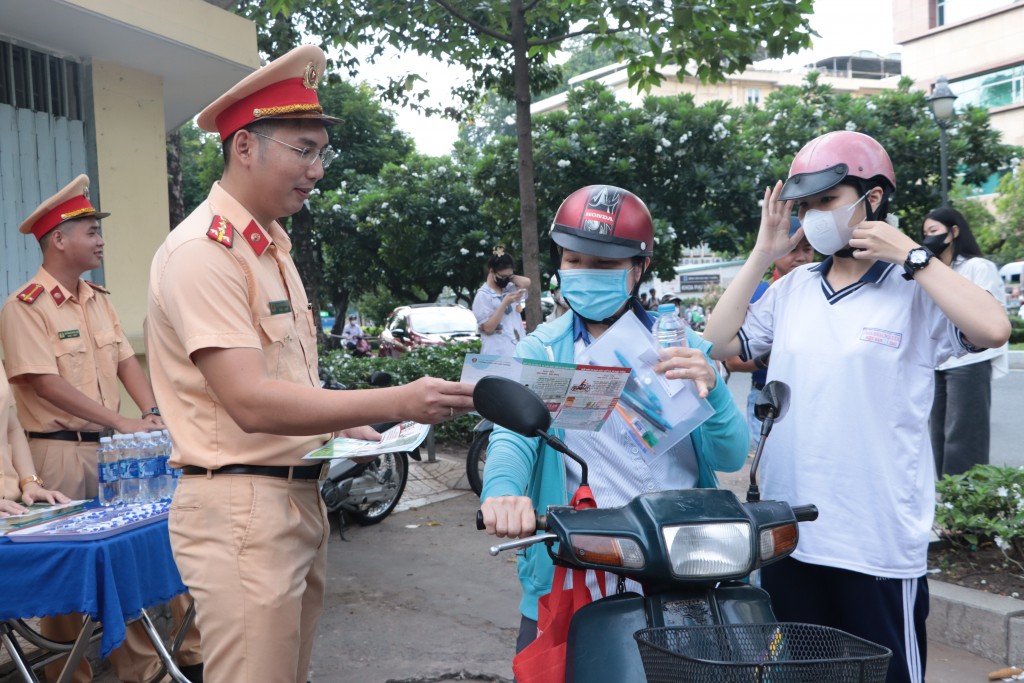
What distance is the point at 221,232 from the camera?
2.30 metres

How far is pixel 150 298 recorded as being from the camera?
2332 mm

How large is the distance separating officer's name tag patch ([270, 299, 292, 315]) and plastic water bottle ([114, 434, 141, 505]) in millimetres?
1613

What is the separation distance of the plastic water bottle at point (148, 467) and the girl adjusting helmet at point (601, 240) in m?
2.16

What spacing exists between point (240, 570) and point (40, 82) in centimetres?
464

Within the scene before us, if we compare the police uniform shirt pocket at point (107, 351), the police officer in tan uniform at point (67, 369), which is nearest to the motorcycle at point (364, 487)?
the police uniform shirt pocket at point (107, 351)

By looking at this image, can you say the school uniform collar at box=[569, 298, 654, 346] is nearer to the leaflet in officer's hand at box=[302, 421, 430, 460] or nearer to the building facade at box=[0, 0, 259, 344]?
the leaflet in officer's hand at box=[302, 421, 430, 460]

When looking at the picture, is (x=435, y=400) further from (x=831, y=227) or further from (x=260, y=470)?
(x=831, y=227)

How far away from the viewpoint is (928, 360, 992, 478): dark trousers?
6.24 m

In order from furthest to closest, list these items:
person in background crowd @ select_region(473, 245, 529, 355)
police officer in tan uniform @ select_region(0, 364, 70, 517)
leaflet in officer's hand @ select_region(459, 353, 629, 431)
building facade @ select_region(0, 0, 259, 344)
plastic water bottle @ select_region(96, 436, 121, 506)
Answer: person in background crowd @ select_region(473, 245, 529, 355) < building facade @ select_region(0, 0, 259, 344) < plastic water bottle @ select_region(96, 436, 121, 506) < police officer in tan uniform @ select_region(0, 364, 70, 517) < leaflet in officer's hand @ select_region(459, 353, 629, 431)

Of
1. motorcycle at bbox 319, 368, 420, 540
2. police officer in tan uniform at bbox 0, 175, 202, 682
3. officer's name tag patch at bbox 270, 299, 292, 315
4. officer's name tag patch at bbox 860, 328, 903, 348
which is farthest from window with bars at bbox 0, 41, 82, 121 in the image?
officer's name tag patch at bbox 860, 328, 903, 348

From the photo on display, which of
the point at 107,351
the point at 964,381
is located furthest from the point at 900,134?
the point at 107,351

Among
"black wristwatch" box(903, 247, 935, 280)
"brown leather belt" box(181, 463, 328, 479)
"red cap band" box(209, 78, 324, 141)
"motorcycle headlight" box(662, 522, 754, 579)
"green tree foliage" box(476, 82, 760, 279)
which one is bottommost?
"motorcycle headlight" box(662, 522, 754, 579)

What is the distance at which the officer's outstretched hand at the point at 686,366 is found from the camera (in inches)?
81.6

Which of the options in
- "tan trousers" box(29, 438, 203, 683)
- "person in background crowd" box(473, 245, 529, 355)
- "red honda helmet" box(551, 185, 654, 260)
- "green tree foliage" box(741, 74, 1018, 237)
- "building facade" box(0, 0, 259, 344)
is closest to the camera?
"red honda helmet" box(551, 185, 654, 260)
